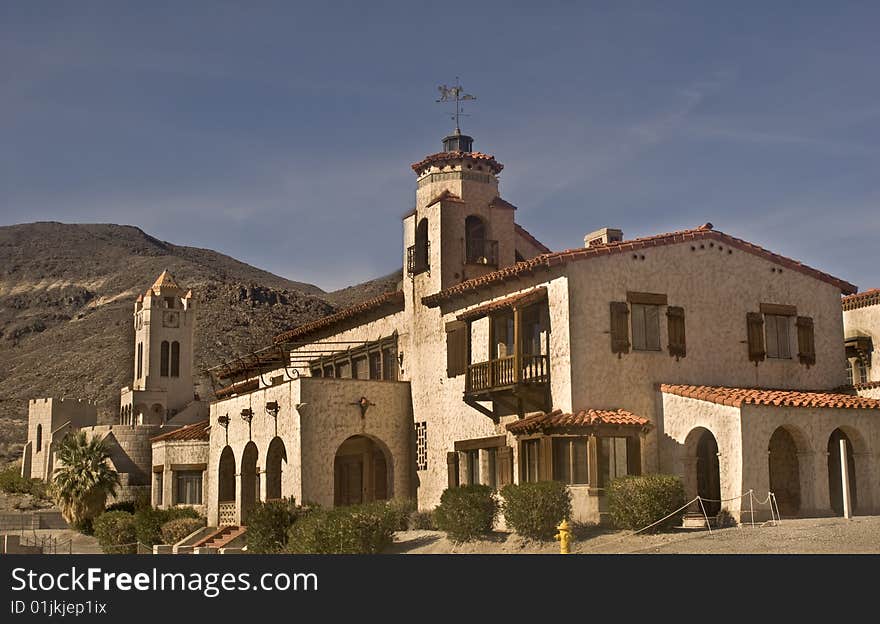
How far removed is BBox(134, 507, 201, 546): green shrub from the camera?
4531cm

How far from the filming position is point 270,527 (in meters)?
34.3

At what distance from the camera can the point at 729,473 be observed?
98.5 ft

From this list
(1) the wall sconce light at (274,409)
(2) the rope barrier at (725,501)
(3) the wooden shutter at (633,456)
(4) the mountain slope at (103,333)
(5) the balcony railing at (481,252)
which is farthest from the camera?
(4) the mountain slope at (103,333)

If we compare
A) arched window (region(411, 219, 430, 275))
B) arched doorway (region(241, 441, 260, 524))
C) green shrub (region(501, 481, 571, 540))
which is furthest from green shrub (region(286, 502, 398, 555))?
arched window (region(411, 219, 430, 275))

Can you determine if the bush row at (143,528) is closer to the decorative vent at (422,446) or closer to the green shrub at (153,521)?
the green shrub at (153,521)

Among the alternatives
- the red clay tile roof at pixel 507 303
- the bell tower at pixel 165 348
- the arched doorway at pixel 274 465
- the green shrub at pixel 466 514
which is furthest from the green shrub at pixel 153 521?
the bell tower at pixel 165 348

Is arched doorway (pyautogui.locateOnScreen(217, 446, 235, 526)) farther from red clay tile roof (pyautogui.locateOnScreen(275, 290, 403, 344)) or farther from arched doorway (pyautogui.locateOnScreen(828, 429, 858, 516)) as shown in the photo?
arched doorway (pyautogui.locateOnScreen(828, 429, 858, 516))

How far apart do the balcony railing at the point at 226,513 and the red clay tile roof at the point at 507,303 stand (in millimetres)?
12909

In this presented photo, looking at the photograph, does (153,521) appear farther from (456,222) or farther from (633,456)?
(633,456)

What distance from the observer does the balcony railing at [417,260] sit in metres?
40.3

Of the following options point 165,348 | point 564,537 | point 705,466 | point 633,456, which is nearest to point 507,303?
point 633,456

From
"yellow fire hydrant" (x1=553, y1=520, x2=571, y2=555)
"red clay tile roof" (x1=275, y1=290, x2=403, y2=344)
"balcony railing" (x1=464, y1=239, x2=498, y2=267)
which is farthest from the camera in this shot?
"red clay tile roof" (x1=275, y1=290, x2=403, y2=344)

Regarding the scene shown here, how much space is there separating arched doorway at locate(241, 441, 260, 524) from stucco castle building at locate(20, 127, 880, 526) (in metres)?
0.08
